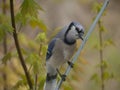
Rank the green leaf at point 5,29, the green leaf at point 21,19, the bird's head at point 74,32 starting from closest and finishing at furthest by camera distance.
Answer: the bird's head at point 74,32, the green leaf at point 5,29, the green leaf at point 21,19

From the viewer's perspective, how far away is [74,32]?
1685mm

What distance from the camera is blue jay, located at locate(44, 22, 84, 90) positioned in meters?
1.69

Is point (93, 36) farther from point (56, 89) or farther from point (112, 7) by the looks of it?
point (112, 7)

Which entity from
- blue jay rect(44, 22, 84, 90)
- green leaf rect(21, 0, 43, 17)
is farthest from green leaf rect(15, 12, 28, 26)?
blue jay rect(44, 22, 84, 90)

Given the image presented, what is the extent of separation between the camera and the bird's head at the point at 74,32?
166 centimetres

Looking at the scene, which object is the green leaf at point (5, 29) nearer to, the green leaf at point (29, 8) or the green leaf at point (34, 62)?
the green leaf at point (29, 8)

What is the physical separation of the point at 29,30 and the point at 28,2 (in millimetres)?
4350

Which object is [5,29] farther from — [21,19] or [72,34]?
[72,34]

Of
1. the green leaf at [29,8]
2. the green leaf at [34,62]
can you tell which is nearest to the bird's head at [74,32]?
the green leaf at [29,8]

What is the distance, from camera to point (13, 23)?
183 centimetres

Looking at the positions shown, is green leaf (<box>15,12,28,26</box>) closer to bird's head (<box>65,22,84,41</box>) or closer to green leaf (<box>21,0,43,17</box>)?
green leaf (<box>21,0,43,17</box>)

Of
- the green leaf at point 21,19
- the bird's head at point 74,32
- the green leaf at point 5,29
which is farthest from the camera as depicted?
the green leaf at point 21,19

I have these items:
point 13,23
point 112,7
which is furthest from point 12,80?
point 112,7

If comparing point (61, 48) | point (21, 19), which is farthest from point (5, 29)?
point (61, 48)
